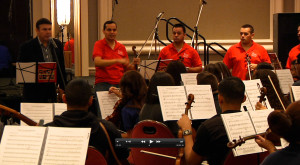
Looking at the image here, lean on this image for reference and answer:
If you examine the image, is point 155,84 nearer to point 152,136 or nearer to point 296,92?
point 152,136

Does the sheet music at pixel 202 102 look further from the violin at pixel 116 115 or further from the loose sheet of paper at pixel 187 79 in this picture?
the loose sheet of paper at pixel 187 79

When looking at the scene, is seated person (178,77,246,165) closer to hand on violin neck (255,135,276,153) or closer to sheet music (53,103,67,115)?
hand on violin neck (255,135,276,153)

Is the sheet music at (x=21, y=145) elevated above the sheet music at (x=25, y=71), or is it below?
below

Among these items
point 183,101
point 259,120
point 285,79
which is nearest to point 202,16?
point 285,79

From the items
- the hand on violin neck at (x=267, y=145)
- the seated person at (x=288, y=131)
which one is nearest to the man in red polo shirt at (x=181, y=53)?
the hand on violin neck at (x=267, y=145)

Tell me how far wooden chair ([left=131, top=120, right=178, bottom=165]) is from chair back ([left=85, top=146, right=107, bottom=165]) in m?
0.96

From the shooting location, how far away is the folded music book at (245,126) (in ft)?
10.3

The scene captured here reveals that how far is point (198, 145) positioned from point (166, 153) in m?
0.66

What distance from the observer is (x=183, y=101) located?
4.43 metres

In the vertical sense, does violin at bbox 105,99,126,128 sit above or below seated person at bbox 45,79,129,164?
below

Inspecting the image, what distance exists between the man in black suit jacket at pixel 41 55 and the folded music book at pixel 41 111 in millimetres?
2346

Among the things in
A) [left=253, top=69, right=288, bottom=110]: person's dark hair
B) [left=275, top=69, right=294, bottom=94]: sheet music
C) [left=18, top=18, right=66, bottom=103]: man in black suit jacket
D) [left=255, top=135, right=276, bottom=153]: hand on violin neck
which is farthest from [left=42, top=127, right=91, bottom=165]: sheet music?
[left=275, top=69, right=294, bottom=94]: sheet music

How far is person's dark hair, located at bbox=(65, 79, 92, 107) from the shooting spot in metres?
3.25

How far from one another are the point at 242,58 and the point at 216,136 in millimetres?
4067
